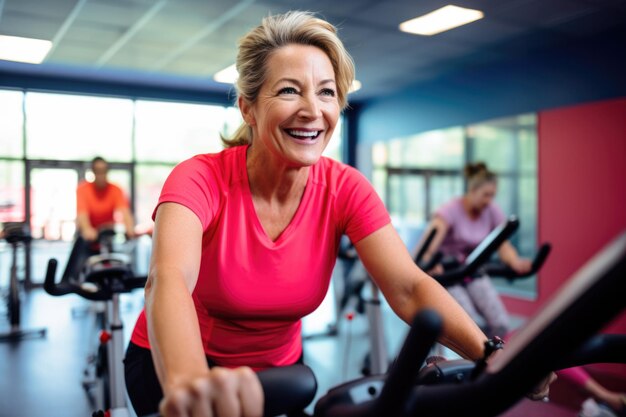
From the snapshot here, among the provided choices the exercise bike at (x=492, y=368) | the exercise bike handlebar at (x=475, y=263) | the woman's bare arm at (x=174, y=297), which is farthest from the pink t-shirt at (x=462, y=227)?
the exercise bike at (x=492, y=368)

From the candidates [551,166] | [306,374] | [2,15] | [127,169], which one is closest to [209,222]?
[306,374]

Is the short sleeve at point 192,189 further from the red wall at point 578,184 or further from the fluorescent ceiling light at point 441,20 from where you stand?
the red wall at point 578,184

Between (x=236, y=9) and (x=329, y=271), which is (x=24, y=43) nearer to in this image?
(x=236, y=9)

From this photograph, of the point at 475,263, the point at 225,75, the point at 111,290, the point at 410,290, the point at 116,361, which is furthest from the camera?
the point at 225,75

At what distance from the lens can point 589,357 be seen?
0.79 metres

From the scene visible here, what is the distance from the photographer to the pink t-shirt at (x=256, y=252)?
110cm

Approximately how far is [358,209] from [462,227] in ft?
8.34

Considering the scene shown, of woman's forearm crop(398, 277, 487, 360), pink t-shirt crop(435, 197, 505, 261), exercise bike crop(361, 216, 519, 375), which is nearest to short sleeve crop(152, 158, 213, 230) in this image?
woman's forearm crop(398, 277, 487, 360)

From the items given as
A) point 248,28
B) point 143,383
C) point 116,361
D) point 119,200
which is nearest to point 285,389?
point 143,383

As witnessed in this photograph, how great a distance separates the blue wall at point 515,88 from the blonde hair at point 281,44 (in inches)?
190

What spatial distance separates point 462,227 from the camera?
354cm

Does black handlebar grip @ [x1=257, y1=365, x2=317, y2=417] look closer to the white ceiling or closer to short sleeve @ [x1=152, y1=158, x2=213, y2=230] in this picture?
short sleeve @ [x1=152, y1=158, x2=213, y2=230]

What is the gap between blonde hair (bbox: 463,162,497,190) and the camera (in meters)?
3.49

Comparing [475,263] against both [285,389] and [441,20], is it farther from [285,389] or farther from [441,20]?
[441,20]
